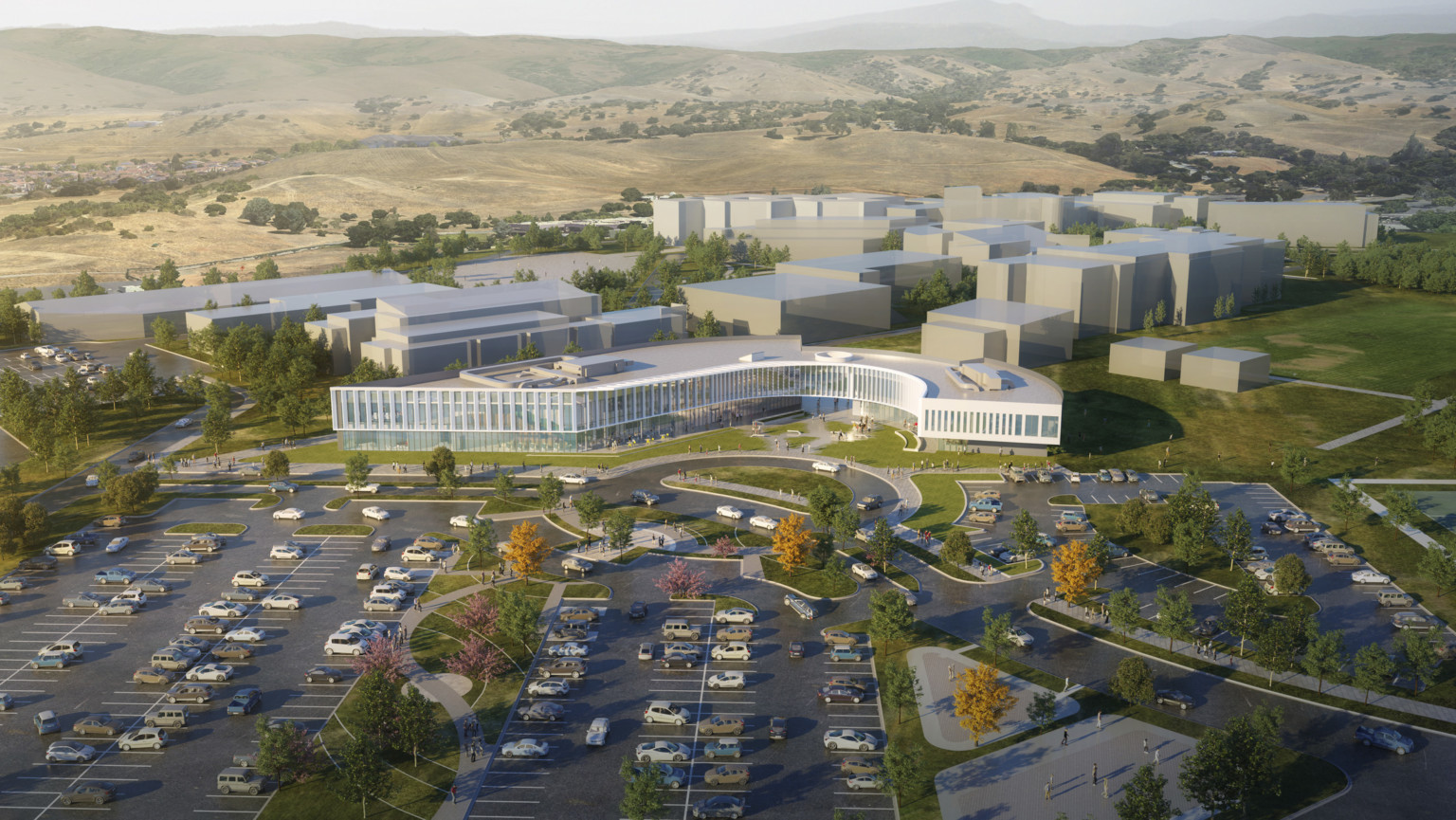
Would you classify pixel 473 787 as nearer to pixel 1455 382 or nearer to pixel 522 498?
pixel 522 498

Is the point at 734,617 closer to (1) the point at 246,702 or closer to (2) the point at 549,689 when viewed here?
(2) the point at 549,689

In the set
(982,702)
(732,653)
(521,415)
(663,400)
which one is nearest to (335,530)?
(521,415)

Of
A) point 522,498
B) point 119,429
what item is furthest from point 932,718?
point 119,429

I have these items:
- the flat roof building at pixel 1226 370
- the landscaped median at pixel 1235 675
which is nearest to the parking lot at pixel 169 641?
the landscaped median at pixel 1235 675

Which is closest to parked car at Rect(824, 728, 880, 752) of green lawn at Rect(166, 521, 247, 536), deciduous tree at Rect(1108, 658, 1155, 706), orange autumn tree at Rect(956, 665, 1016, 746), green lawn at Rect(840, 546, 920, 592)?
orange autumn tree at Rect(956, 665, 1016, 746)

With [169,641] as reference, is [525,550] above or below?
above

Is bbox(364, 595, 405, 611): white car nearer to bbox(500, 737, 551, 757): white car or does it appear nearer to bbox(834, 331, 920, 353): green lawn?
bbox(500, 737, 551, 757): white car
